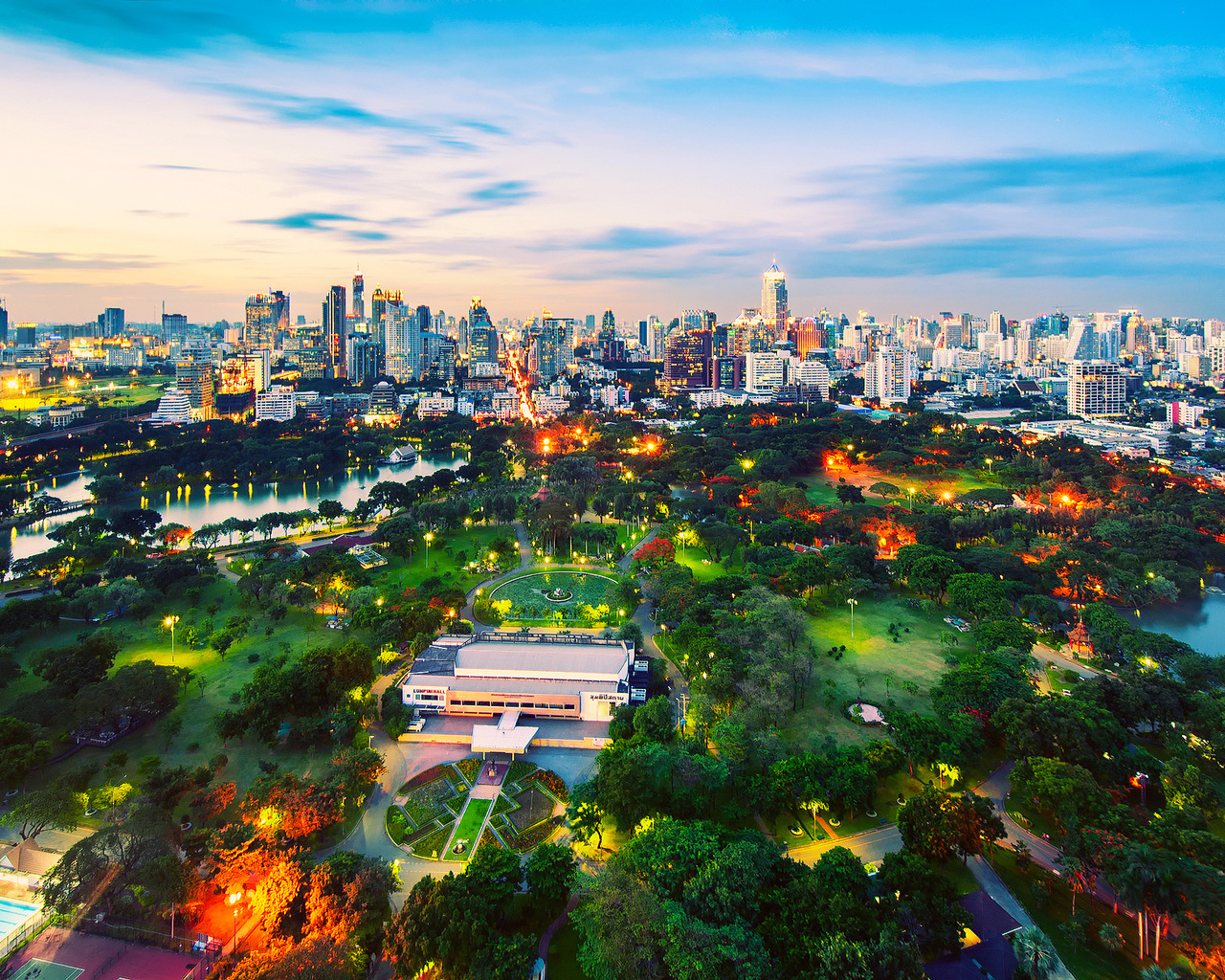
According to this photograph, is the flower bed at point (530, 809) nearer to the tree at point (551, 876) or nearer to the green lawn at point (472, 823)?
the green lawn at point (472, 823)

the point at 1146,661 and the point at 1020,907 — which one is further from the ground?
the point at 1146,661

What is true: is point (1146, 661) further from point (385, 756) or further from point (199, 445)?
point (199, 445)

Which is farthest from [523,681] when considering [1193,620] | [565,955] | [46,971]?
[1193,620]

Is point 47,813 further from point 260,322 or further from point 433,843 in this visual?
point 260,322

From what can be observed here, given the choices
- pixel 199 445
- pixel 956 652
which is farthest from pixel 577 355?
pixel 956 652

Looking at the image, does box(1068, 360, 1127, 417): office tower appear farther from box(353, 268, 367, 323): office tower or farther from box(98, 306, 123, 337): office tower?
box(98, 306, 123, 337): office tower

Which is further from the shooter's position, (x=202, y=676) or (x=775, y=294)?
(x=775, y=294)

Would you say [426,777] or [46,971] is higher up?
[426,777]
